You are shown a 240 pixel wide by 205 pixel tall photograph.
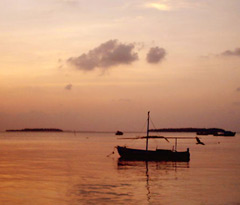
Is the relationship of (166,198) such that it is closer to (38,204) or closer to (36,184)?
(38,204)

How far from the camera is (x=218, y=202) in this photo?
3562 centimetres

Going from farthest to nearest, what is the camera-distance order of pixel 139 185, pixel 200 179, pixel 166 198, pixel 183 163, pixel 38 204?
pixel 183 163 → pixel 200 179 → pixel 139 185 → pixel 166 198 → pixel 38 204

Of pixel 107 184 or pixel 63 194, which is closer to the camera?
pixel 63 194

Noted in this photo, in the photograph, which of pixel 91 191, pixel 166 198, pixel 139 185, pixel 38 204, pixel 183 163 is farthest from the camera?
pixel 183 163

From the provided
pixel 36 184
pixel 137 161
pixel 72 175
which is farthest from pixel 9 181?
pixel 137 161

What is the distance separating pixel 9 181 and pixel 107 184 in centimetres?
1200

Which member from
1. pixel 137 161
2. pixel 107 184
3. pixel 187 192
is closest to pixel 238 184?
pixel 187 192

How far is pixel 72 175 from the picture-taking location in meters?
54.9

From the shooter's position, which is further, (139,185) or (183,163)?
(183,163)

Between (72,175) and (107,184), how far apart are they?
10.6m

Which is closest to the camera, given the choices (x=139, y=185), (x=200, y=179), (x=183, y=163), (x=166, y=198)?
(x=166, y=198)

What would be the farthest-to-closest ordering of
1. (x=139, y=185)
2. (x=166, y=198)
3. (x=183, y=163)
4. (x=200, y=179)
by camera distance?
(x=183, y=163)
(x=200, y=179)
(x=139, y=185)
(x=166, y=198)

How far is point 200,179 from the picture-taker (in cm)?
5181

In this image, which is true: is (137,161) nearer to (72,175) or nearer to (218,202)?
(72,175)
